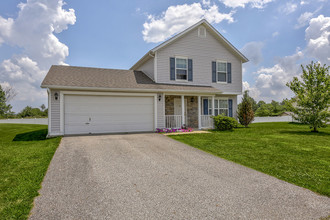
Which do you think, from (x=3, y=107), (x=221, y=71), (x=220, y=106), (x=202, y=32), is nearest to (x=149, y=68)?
(x=202, y=32)

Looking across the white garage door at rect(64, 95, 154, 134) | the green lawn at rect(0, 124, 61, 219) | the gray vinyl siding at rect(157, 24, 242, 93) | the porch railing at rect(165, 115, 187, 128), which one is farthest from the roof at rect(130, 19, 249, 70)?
the green lawn at rect(0, 124, 61, 219)

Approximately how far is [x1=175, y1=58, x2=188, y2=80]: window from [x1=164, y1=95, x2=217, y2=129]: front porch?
Answer: 4.62ft

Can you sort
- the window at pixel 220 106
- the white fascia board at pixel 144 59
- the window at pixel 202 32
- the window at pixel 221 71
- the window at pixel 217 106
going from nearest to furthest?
1. the white fascia board at pixel 144 59
2. the window at pixel 202 32
3. the window at pixel 217 106
4. the window at pixel 221 71
5. the window at pixel 220 106

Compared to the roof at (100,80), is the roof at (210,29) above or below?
above

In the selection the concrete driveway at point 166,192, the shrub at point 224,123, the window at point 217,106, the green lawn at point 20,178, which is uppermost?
the window at point 217,106

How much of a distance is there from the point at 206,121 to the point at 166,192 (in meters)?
10.5

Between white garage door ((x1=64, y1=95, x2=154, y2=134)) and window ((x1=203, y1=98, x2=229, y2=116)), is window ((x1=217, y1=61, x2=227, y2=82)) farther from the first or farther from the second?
white garage door ((x1=64, y1=95, x2=154, y2=134))

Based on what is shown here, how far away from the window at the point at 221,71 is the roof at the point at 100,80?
4.77 feet

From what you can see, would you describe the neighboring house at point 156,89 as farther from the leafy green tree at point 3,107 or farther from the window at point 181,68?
the leafy green tree at point 3,107

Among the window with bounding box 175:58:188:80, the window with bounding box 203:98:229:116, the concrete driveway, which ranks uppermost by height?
the window with bounding box 175:58:188:80

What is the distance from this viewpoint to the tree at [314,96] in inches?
481

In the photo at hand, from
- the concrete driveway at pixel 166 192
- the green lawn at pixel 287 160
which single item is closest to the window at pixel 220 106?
the green lawn at pixel 287 160

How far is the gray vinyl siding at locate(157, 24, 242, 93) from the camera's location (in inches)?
522

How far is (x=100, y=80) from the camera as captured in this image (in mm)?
11688
